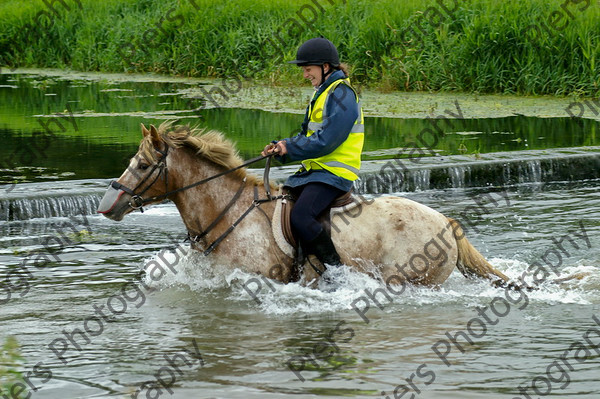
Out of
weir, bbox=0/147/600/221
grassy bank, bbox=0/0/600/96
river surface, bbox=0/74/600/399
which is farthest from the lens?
grassy bank, bbox=0/0/600/96

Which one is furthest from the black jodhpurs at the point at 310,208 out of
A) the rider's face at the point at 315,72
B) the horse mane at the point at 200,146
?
the rider's face at the point at 315,72

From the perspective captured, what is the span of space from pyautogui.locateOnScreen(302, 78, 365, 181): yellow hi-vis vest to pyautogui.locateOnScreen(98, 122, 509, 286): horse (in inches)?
11.0

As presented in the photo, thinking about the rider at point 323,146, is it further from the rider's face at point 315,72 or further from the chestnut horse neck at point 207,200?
the chestnut horse neck at point 207,200

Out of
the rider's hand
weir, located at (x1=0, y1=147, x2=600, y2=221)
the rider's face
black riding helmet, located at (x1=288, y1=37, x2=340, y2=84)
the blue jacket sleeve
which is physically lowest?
weir, located at (x1=0, y1=147, x2=600, y2=221)

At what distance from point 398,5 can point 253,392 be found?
16.4m

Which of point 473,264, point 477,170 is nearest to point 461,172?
point 477,170

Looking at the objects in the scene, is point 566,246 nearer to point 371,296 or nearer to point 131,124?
point 371,296

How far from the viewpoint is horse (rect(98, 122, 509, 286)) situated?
6863 millimetres

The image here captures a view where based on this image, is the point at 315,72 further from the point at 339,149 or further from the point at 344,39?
the point at 344,39

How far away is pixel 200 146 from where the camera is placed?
690 cm

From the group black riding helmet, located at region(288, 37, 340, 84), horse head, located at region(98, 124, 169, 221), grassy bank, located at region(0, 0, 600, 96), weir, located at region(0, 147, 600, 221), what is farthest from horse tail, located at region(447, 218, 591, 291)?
grassy bank, located at region(0, 0, 600, 96)

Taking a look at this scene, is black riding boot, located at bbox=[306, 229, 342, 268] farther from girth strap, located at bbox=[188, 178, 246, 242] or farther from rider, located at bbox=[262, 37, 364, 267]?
girth strap, located at bbox=[188, 178, 246, 242]

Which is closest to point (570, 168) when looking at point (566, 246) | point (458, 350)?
point (566, 246)

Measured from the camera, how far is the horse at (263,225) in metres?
6.86
